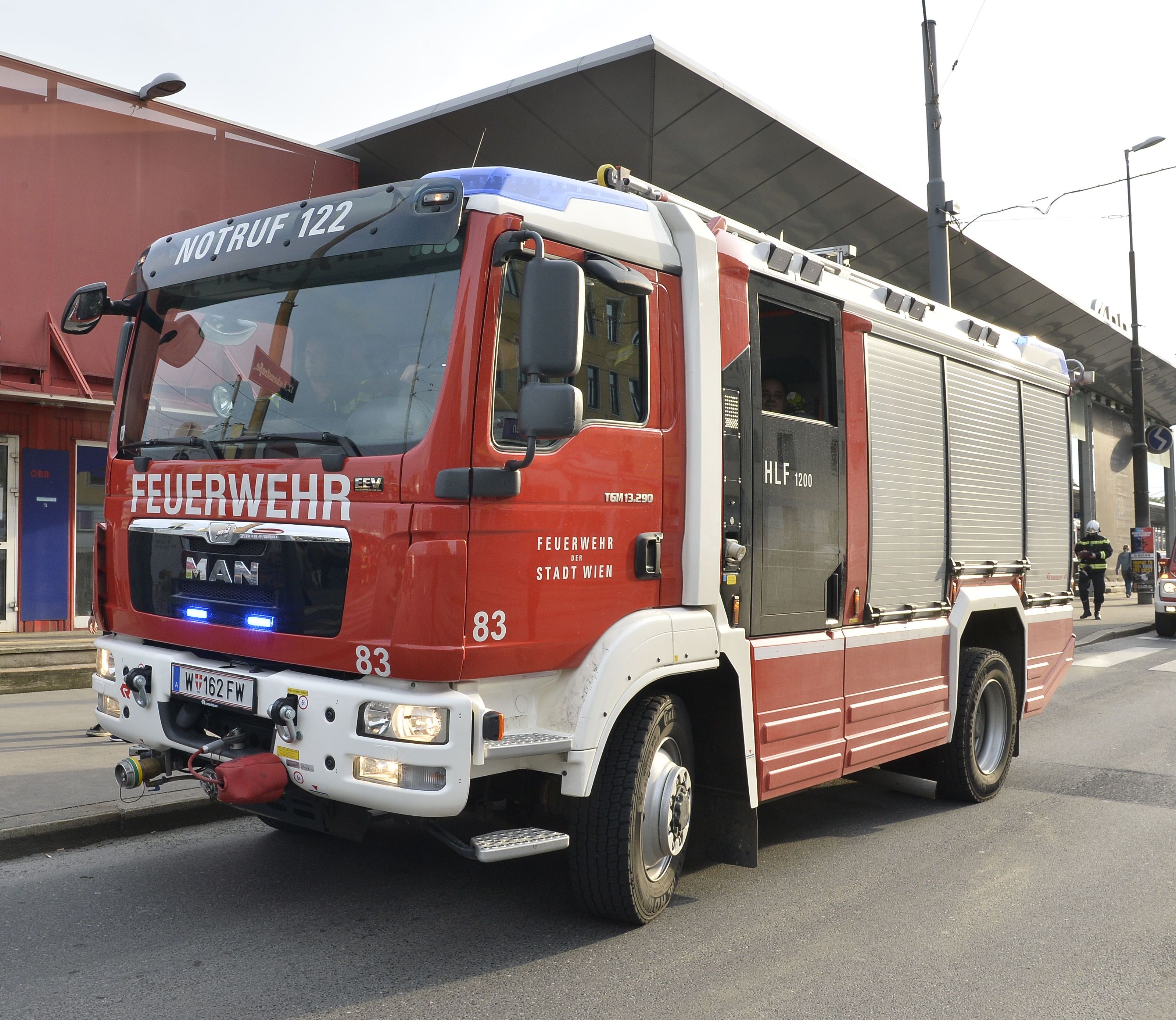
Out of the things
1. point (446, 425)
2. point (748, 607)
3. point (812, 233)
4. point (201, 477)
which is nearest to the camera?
point (446, 425)

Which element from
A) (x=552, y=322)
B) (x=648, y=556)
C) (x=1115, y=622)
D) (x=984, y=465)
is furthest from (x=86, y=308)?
(x=1115, y=622)

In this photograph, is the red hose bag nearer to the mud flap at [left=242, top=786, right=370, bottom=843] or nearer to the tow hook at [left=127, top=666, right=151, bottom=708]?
the mud flap at [left=242, top=786, right=370, bottom=843]

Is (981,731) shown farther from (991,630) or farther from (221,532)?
(221,532)

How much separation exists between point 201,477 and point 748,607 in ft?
7.71

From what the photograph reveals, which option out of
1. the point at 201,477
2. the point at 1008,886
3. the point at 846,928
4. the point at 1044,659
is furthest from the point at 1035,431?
the point at 201,477

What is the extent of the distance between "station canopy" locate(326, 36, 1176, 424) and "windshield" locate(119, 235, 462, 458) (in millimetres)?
8252

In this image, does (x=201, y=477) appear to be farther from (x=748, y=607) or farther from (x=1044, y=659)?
(x=1044, y=659)

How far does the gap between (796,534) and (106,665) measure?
3137mm

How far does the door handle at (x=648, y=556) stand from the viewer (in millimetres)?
4270

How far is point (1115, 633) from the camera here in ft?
59.6

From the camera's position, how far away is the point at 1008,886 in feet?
16.4

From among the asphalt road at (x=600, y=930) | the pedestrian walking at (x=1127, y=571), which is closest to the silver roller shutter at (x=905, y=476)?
the asphalt road at (x=600, y=930)

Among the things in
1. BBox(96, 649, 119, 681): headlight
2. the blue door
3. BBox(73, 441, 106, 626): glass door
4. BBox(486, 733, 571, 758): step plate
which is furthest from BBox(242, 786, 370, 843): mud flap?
BBox(73, 441, 106, 626): glass door

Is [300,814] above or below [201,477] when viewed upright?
below
